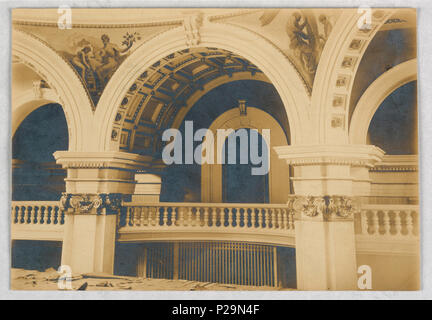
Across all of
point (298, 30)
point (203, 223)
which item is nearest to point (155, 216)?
point (203, 223)

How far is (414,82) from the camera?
251 inches

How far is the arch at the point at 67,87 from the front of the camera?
717 cm

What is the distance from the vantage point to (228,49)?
6.88 m

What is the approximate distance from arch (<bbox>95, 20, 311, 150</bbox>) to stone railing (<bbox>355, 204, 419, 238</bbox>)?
168 cm

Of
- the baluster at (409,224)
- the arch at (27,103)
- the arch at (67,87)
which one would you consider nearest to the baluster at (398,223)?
the baluster at (409,224)

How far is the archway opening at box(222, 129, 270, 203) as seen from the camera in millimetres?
6988

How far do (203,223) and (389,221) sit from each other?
332 cm

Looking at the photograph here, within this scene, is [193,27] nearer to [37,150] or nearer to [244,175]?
[244,175]

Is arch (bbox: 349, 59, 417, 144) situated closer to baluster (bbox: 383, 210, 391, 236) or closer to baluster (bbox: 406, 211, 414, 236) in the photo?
baluster (bbox: 383, 210, 391, 236)

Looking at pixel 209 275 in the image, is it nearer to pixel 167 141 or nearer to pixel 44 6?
pixel 167 141
